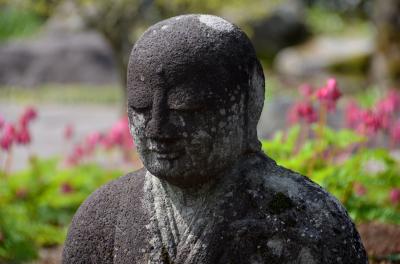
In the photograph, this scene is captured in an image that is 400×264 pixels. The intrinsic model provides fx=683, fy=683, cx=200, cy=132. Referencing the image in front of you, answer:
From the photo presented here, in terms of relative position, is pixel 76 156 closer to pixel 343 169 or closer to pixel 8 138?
pixel 8 138

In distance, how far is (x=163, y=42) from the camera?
2.70 m

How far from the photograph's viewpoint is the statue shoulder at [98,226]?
2986mm

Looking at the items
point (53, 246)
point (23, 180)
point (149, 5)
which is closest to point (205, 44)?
point (53, 246)

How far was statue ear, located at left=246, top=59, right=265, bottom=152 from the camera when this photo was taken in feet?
9.06

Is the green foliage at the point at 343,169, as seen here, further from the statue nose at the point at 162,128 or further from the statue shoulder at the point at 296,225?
the statue nose at the point at 162,128

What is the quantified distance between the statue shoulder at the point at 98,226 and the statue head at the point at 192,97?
32cm

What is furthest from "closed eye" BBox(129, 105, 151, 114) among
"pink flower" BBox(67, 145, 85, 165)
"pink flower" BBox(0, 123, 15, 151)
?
"pink flower" BBox(67, 145, 85, 165)

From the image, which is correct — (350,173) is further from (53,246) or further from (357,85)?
(357,85)

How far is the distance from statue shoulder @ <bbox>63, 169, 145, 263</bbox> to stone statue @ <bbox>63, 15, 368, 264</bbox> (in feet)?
0.50

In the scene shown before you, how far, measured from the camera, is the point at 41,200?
6172 mm

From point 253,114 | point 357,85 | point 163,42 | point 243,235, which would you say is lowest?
point 357,85

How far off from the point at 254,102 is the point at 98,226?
88 cm

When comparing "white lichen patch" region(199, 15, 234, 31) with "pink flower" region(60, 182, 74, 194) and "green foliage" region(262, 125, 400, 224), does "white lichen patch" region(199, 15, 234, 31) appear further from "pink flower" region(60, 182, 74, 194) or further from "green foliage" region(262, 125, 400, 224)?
"pink flower" region(60, 182, 74, 194)

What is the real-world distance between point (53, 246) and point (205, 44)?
11.5ft
